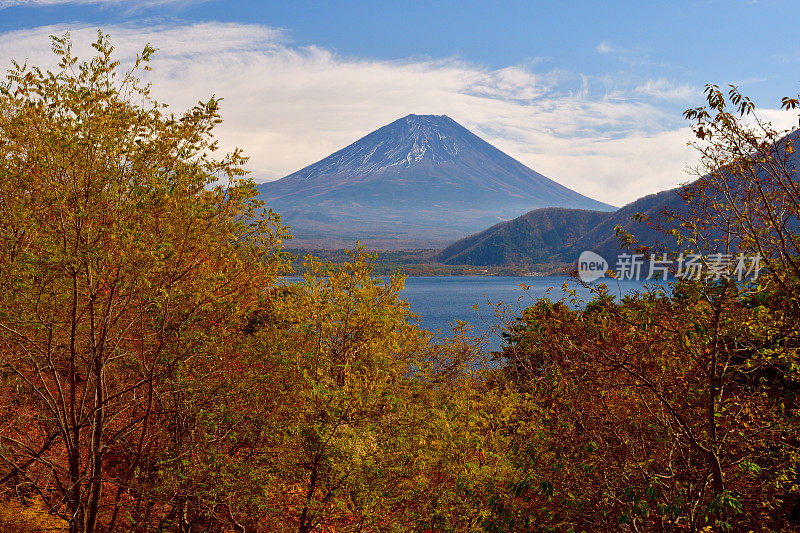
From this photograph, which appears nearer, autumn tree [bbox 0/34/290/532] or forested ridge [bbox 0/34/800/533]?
forested ridge [bbox 0/34/800/533]

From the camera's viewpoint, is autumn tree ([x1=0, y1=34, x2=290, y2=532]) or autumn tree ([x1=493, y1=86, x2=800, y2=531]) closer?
autumn tree ([x1=493, y1=86, x2=800, y2=531])

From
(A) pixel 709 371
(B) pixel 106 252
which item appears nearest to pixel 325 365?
(B) pixel 106 252

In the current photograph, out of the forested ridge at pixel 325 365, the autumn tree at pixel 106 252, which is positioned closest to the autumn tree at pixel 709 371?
the forested ridge at pixel 325 365

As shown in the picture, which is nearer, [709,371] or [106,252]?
[709,371]

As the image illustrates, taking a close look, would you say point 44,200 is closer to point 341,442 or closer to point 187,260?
point 187,260

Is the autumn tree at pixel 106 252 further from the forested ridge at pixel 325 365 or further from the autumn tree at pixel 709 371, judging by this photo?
the autumn tree at pixel 709 371

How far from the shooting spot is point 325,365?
10.9 metres

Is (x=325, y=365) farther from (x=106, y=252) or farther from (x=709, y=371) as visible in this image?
(x=709, y=371)

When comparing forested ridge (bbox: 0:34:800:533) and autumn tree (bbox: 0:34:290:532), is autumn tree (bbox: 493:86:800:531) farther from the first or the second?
autumn tree (bbox: 0:34:290:532)

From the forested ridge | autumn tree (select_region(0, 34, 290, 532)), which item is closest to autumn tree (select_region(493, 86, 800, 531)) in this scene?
the forested ridge

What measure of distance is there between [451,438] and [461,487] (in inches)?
69.8

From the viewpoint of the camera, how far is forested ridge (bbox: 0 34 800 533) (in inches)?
235

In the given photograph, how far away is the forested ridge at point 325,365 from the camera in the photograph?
5.96m

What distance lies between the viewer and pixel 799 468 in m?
6.67
